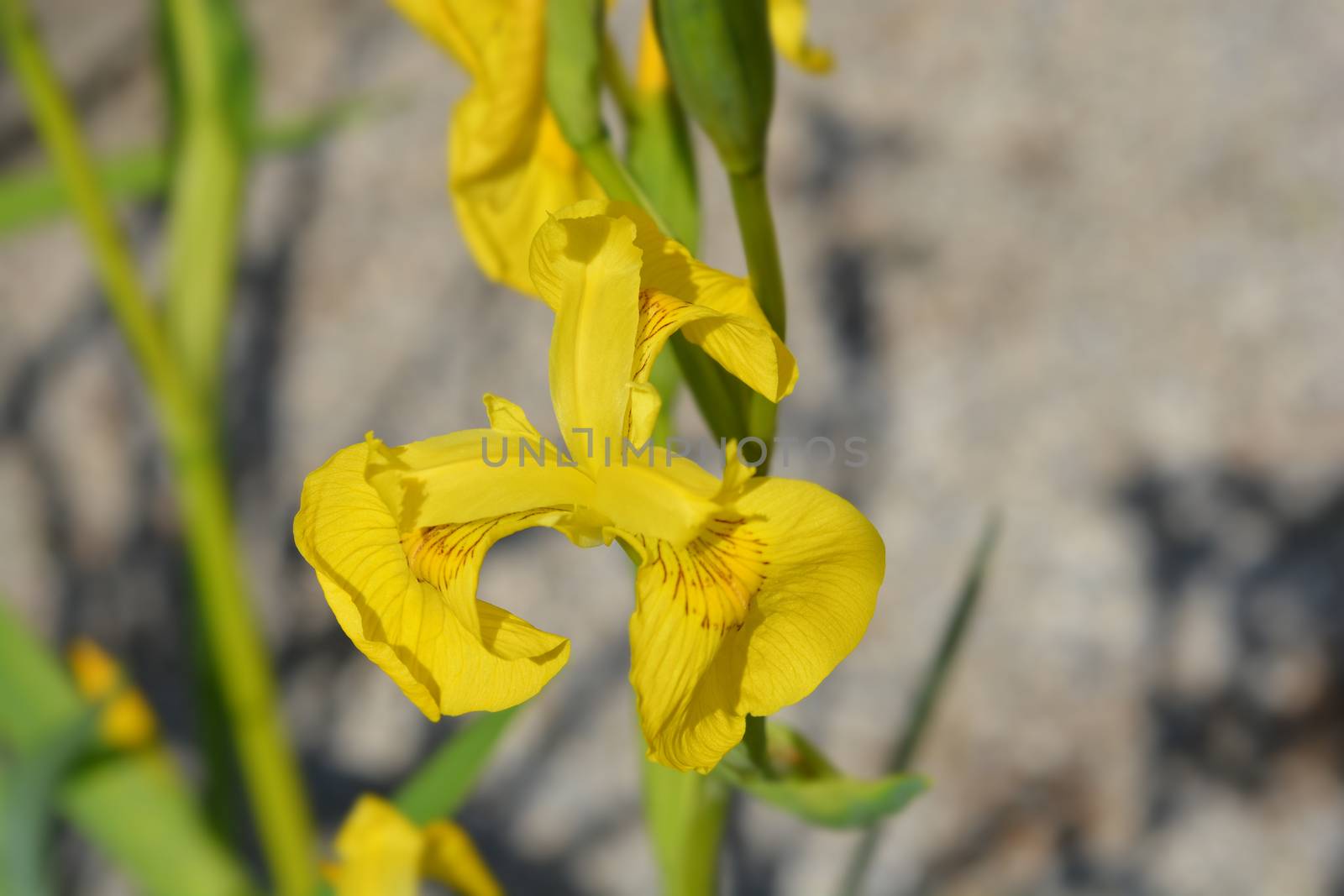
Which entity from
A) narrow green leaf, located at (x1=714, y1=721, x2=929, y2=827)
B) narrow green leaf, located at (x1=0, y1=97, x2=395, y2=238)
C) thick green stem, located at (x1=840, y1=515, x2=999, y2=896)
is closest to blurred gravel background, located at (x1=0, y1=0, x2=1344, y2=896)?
narrow green leaf, located at (x1=0, y1=97, x2=395, y2=238)

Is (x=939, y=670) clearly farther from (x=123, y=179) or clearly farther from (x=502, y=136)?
(x=123, y=179)

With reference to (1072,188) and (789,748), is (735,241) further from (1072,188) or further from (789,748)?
(789,748)

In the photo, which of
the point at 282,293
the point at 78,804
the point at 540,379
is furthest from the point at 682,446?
the point at 282,293

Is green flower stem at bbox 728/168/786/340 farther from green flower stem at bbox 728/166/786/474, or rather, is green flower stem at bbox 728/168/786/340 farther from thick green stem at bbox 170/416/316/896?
thick green stem at bbox 170/416/316/896

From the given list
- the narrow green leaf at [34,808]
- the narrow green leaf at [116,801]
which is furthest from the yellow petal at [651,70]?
the narrow green leaf at [116,801]

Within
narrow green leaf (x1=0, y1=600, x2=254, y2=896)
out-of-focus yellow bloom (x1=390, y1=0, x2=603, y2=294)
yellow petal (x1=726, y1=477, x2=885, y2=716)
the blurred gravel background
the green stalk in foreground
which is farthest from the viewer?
the blurred gravel background
